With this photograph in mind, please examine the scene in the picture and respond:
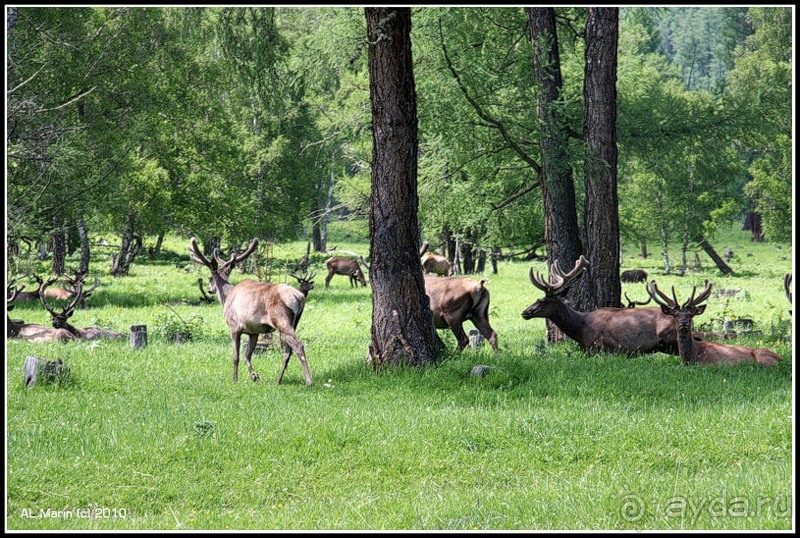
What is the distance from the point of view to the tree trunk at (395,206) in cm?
1162

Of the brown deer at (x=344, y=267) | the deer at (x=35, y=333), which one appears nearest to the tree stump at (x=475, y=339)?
the deer at (x=35, y=333)

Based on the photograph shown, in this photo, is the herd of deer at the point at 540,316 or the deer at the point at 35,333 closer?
the herd of deer at the point at 540,316

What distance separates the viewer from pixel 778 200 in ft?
142

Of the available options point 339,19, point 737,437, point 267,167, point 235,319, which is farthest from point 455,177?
point 267,167

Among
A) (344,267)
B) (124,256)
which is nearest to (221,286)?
(344,267)

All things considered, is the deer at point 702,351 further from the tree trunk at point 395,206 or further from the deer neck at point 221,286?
the deer neck at point 221,286

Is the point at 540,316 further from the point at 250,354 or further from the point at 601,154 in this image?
the point at 250,354

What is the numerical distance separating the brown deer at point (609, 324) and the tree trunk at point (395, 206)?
2426 mm

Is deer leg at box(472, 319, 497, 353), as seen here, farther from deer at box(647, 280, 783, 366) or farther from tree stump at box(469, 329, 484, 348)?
deer at box(647, 280, 783, 366)

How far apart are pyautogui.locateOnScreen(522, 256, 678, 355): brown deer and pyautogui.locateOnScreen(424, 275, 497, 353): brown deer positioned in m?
1.11

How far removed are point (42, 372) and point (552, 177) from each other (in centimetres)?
843

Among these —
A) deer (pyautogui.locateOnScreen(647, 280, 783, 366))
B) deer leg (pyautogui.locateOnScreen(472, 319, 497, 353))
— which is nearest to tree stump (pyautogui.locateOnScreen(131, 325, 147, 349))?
deer leg (pyautogui.locateOnScreen(472, 319, 497, 353))

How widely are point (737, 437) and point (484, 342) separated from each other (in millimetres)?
6842

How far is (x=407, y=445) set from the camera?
8.13m
